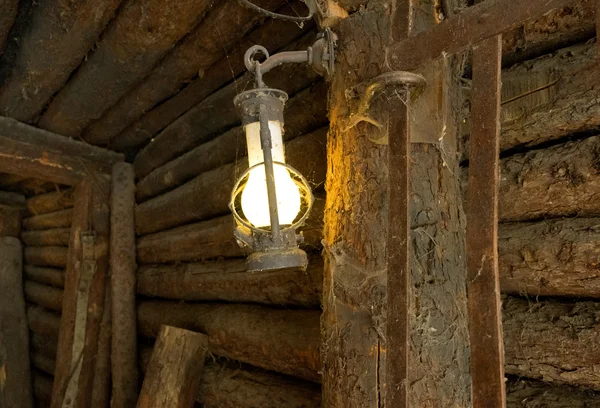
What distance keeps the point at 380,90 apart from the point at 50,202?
4.51 meters

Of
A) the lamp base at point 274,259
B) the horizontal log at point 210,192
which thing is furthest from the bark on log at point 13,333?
the lamp base at point 274,259

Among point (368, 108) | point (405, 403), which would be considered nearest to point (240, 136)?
point (368, 108)

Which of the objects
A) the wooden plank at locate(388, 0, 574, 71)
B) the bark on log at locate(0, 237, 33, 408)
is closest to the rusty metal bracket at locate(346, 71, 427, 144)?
the wooden plank at locate(388, 0, 574, 71)

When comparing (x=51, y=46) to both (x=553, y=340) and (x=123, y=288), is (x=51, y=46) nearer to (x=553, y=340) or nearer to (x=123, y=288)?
(x=123, y=288)

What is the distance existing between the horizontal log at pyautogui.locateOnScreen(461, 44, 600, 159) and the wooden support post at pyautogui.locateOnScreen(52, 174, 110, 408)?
3.17m

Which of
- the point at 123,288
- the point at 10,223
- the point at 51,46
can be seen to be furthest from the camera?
the point at 10,223

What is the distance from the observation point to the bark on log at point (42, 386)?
15.7ft

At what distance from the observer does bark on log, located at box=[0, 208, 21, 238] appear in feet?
17.6

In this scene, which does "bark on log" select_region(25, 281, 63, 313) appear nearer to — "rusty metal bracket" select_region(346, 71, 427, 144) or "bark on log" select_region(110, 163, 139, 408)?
"bark on log" select_region(110, 163, 139, 408)

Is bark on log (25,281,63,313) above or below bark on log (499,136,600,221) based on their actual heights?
below

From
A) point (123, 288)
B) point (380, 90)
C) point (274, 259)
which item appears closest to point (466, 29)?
point (380, 90)

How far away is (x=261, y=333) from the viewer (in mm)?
2363

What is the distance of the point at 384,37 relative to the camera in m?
1.48

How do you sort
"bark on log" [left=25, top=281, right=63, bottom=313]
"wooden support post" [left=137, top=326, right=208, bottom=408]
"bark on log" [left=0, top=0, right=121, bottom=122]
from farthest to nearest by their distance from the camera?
"bark on log" [left=25, top=281, right=63, bottom=313], "wooden support post" [left=137, top=326, right=208, bottom=408], "bark on log" [left=0, top=0, right=121, bottom=122]
